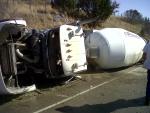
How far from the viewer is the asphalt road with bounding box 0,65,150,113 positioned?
9625 mm

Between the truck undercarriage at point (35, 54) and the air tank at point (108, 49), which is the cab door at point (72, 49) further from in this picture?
the air tank at point (108, 49)

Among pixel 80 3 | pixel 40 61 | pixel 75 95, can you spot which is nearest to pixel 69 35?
pixel 40 61

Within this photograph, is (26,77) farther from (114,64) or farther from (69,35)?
(114,64)

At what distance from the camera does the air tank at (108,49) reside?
16.1 meters

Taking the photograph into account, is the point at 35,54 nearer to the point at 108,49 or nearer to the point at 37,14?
the point at 108,49

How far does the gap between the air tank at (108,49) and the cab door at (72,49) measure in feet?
8.62

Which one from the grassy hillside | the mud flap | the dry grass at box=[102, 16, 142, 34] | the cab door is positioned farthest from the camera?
the dry grass at box=[102, 16, 142, 34]

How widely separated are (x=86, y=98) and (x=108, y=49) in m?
5.48

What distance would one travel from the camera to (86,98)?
10.9 m

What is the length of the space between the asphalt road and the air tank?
6.04ft

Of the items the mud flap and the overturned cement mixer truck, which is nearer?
the mud flap

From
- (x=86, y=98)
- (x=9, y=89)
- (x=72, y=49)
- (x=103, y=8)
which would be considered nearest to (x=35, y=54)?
(x=72, y=49)

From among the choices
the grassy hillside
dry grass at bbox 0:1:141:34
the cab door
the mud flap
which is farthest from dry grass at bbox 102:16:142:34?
the mud flap

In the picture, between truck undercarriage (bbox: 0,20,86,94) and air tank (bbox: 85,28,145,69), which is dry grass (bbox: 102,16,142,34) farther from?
truck undercarriage (bbox: 0,20,86,94)
